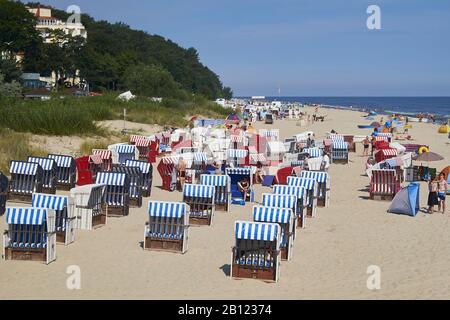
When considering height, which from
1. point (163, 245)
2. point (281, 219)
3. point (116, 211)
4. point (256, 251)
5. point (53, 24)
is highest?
point (53, 24)

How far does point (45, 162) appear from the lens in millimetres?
16234

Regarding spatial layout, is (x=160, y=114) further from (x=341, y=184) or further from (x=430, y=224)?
(x=430, y=224)

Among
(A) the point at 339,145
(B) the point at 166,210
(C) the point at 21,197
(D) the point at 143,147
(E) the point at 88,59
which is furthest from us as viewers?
(E) the point at 88,59

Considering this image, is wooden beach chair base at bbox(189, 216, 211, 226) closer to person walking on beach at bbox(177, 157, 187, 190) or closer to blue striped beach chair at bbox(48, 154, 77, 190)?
person walking on beach at bbox(177, 157, 187, 190)

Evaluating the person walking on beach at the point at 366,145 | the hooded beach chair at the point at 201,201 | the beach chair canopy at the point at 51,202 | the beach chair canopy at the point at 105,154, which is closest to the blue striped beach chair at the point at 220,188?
the hooded beach chair at the point at 201,201

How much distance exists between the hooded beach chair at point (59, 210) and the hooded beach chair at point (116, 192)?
244 centimetres

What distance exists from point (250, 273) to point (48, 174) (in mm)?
7906

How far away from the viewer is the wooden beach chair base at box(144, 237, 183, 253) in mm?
11469

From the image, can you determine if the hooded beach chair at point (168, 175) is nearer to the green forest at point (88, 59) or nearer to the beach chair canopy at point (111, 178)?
the beach chair canopy at point (111, 178)

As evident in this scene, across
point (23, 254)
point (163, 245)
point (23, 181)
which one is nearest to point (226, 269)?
point (163, 245)

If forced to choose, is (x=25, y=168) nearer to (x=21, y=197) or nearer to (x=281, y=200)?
(x=21, y=197)

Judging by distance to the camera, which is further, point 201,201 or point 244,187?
point 244,187

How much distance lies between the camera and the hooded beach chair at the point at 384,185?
1769 centimetres
